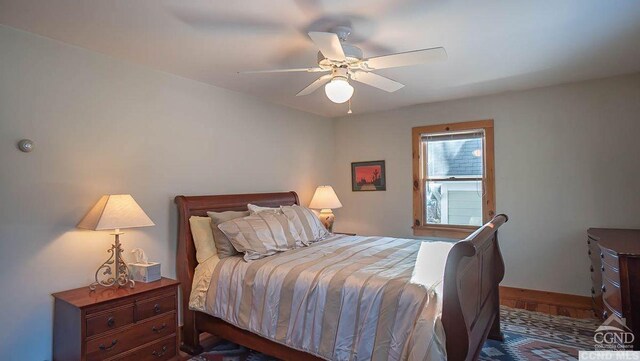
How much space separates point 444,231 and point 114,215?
3.65 metres

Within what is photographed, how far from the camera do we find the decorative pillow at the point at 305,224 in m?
3.19

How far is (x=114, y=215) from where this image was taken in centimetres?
229

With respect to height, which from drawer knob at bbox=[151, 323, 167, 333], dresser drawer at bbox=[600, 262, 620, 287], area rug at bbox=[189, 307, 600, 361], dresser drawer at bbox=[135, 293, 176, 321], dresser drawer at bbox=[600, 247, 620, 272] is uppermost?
dresser drawer at bbox=[600, 247, 620, 272]

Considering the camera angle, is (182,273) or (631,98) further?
(631,98)

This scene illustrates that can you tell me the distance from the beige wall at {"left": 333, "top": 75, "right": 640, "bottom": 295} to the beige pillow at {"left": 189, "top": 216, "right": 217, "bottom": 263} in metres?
3.17

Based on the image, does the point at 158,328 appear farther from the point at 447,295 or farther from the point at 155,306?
the point at 447,295

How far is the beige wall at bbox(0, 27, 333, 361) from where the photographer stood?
2.14 m

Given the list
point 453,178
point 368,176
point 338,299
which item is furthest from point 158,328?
point 453,178

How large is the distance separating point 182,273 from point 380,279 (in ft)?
5.80

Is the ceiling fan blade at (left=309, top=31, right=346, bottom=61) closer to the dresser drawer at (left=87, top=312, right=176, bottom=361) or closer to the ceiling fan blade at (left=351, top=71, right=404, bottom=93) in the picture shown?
the ceiling fan blade at (left=351, top=71, right=404, bottom=93)

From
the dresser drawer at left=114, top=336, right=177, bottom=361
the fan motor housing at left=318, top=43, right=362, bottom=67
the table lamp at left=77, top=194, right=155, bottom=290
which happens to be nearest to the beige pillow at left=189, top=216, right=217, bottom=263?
the table lamp at left=77, top=194, right=155, bottom=290

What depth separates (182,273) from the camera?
2.84 meters

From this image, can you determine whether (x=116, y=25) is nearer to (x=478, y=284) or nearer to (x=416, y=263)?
(x=416, y=263)

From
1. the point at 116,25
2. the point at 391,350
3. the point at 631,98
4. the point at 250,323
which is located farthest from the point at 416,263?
the point at 631,98
